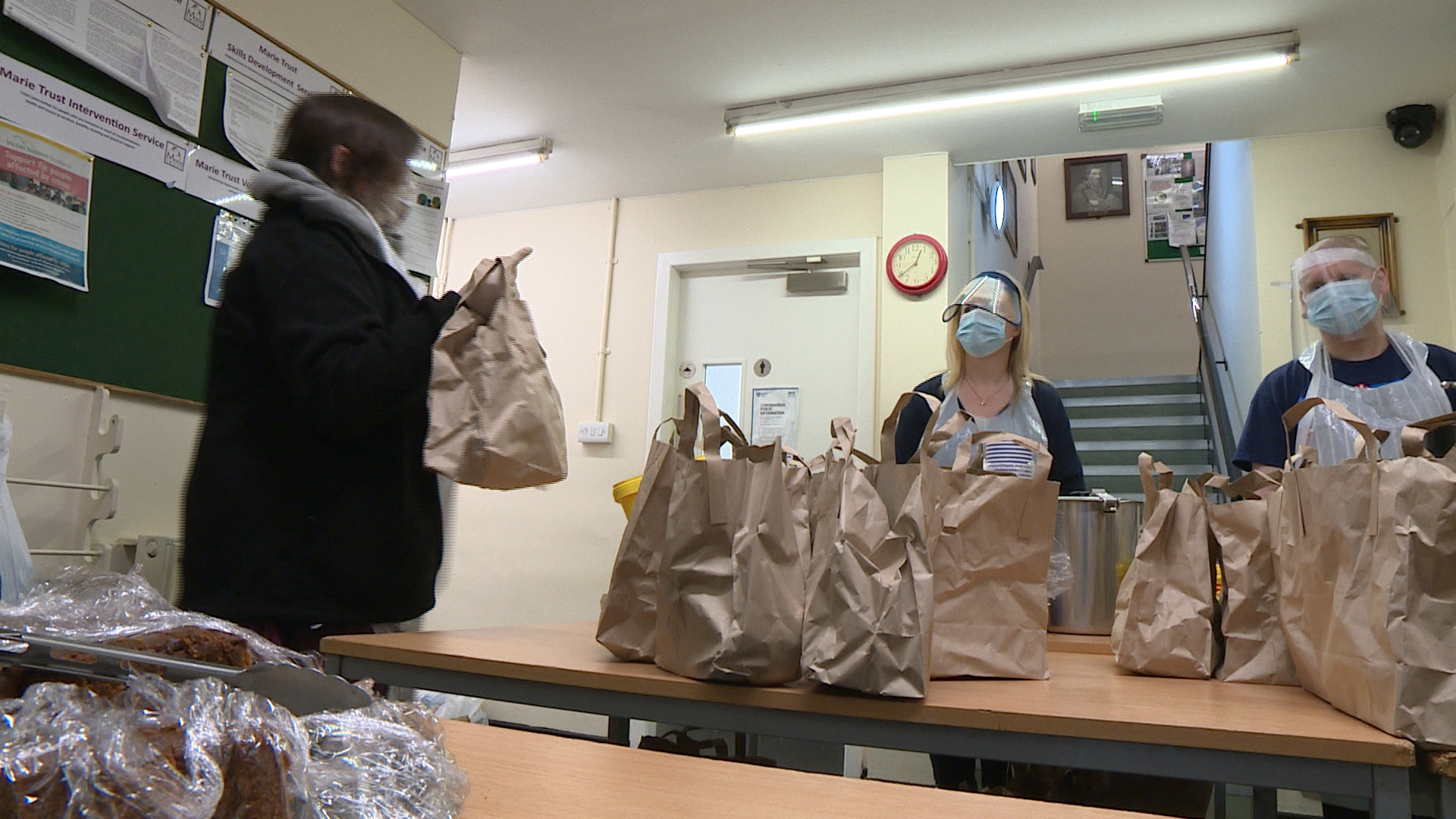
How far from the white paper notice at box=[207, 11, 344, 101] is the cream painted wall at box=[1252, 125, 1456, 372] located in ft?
11.7

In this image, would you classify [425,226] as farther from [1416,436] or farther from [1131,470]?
[1131,470]

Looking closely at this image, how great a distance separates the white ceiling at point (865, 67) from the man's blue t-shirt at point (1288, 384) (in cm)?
135

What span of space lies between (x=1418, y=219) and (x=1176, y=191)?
433 centimetres

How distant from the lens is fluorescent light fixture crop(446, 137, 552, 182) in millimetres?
3959

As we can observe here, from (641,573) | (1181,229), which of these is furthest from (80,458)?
(1181,229)

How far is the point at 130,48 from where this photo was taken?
2158 millimetres

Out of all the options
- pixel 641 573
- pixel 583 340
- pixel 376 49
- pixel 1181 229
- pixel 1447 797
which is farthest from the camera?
pixel 1181 229

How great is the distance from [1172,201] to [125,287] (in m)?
7.56

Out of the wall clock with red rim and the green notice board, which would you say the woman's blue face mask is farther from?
the green notice board

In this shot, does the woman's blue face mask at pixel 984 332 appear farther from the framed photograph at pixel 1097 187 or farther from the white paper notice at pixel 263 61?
the framed photograph at pixel 1097 187

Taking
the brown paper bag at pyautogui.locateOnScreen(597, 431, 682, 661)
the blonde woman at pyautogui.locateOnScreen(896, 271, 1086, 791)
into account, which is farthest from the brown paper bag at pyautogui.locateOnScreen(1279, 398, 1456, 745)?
the blonde woman at pyautogui.locateOnScreen(896, 271, 1086, 791)

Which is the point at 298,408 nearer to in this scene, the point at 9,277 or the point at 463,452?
the point at 463,452

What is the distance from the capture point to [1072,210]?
792 centimetres

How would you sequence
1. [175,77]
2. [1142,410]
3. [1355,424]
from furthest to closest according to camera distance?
[1142,410] → [175,77] → [1355,424]
